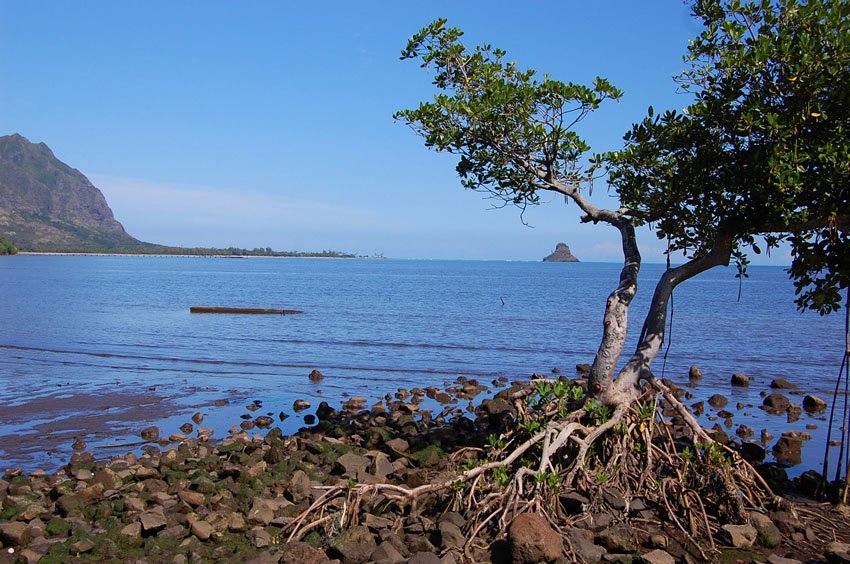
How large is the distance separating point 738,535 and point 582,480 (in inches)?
74.8

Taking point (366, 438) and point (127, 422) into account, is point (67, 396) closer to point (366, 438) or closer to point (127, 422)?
point (127, 422)

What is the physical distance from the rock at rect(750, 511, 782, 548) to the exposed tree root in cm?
15

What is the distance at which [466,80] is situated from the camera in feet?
38.8

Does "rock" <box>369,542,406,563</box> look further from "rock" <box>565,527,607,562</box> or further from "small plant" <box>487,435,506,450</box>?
"small plant" <box>487,435,506,450</box>

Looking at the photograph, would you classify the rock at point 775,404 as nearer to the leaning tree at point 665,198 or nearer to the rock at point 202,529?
the leaning tree at point 665,198

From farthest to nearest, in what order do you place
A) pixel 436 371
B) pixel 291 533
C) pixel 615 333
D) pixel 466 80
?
pixel 436 371 → pixel 466 80 → pixel 615 333 → pixel 291 533

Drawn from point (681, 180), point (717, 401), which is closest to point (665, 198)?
point (681, 180)

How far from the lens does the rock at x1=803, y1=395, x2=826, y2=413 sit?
2017 cm

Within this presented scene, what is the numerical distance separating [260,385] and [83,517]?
1324 centimetres

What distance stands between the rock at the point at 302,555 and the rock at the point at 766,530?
5.16 metres

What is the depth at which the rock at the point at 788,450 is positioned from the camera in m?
14.4

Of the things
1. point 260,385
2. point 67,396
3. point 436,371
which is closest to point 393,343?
point 436,371

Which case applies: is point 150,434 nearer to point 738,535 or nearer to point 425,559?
point 425,559

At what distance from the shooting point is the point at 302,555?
27.9ft
